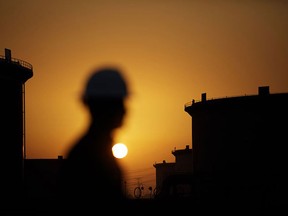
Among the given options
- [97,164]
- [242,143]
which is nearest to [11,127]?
[242,143]

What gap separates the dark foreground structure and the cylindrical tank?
37.5 feet

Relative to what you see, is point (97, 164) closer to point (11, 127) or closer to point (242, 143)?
point (11, 127)

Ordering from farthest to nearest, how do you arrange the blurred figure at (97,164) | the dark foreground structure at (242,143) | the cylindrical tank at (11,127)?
the dark foreground structure at (242,143) → the cylindrical tank at (11,127) → the blurred figure at (97,164)

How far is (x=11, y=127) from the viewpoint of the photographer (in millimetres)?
28812

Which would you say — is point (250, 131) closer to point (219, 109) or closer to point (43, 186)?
point (219, 109)

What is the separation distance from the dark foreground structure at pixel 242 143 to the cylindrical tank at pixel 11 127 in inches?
449

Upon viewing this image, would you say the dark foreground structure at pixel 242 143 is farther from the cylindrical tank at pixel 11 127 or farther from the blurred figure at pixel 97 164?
the blurred figure at pixel 97 164

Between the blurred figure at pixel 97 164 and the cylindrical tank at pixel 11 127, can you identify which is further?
the cylindrical tank at pixel 11 127

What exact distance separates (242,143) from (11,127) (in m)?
14.6

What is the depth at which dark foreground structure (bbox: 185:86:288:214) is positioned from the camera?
104 ft

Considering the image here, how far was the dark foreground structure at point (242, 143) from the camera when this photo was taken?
3155cm

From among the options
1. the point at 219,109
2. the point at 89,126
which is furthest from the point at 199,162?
the point at 89,126

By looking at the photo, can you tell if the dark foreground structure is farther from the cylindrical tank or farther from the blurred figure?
the blurred figure

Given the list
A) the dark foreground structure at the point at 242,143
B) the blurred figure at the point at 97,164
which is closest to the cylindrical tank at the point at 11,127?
the dark foreground structure at the point at 242,143
